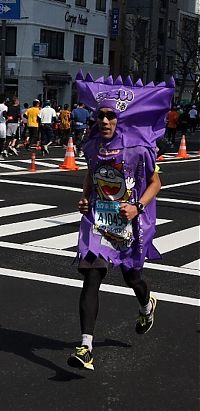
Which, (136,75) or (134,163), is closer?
(134,163)

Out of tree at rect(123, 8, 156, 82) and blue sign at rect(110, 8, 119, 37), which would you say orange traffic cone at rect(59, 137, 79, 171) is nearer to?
blue sign at rect(110, 8, 119, 37)

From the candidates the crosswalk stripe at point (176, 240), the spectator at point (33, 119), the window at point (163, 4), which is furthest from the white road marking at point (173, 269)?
the window at point (163, 4)

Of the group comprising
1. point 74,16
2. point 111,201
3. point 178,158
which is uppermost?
point 74,16

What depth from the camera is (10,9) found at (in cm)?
2305

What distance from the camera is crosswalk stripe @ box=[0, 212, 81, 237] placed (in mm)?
9250

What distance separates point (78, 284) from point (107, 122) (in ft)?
8.33

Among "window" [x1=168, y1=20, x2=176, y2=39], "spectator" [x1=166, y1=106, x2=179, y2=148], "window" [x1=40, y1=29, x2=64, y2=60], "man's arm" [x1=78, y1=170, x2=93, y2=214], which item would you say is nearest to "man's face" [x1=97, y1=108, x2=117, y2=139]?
"man's arm" [x1=78, y1=170, x2=93, y2=214]

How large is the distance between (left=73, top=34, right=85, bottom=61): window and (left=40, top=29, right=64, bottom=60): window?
1.59 m

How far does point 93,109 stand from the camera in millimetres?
4465

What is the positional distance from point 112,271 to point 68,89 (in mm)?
39293

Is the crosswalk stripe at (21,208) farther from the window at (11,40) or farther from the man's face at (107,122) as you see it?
the window at (11,40)

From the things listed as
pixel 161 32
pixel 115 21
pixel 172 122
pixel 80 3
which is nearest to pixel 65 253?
pixel 172 122

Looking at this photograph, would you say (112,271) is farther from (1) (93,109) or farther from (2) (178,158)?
(2) (178,158)

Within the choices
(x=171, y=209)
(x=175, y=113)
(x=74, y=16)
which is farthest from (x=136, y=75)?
(x=171, y=209)
